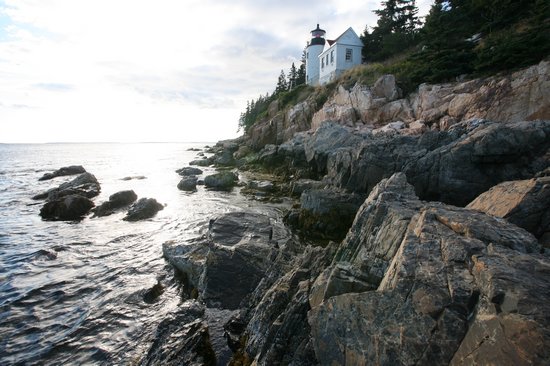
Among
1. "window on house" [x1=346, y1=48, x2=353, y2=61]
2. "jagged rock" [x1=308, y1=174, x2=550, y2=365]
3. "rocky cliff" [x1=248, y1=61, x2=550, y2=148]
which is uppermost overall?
"window on house" [x1=346, y1=48, x2=353, y2=61]

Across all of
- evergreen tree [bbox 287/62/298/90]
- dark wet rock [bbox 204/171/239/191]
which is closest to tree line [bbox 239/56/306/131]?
evergreen tree [bbox 287/62/298/90]

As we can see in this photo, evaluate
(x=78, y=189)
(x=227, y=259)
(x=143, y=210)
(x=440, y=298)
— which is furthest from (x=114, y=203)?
(x=440, y=298)

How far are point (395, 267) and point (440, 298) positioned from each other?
89 cm

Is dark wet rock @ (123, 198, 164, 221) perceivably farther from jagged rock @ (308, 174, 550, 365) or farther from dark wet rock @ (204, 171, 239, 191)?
jagged rock @ (308, 174, 550, 365)

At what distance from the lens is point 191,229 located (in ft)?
56.3

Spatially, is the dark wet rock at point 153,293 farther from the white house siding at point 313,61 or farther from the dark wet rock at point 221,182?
the white house siding at point 313,61

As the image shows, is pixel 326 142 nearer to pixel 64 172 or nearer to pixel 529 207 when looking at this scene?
pixel 529 207

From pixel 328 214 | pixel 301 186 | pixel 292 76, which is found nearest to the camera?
pixel 328 214

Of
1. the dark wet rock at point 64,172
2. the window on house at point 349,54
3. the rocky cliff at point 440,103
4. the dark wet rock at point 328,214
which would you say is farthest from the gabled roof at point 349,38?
the dark wet rock at point 64,172

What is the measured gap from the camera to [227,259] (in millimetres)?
10148

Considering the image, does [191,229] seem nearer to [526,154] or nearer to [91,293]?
[91,293]

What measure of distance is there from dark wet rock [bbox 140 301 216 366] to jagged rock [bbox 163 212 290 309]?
2.80 ft

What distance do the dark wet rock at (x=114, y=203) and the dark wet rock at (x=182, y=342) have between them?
14.8 meters

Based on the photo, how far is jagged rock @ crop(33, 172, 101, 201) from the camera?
2420 cm
